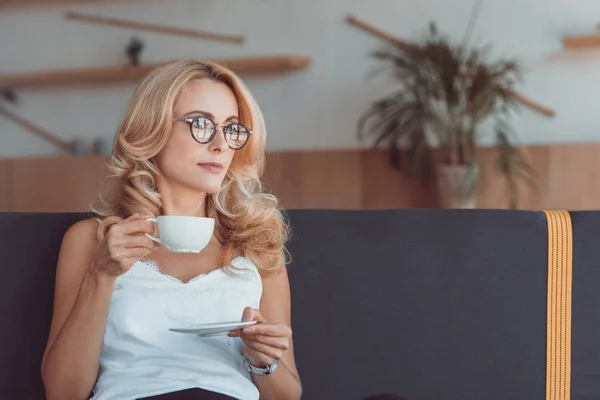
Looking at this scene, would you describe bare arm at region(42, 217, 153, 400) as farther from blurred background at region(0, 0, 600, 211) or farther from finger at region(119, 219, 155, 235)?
blurred background at region(0, 0, 600, 211)

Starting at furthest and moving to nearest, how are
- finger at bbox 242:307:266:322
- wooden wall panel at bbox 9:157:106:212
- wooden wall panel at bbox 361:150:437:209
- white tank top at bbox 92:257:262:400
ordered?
1. wooden wall panel at bbox 9:157:106:212
2. wooden wall panel at bbox 361:150:437:209
3. white tank top at bbox 92:257:262:400
4. finger at bbox 242:307:266:322

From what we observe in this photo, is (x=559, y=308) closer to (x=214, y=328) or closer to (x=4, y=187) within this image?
(x=214, y=328)

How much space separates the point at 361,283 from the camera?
1.78 meters

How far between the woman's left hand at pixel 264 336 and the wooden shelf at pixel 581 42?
314cm

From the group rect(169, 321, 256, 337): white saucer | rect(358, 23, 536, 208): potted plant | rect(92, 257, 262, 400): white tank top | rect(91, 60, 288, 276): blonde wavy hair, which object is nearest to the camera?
rect(169, 321, 256, 337): white saucer

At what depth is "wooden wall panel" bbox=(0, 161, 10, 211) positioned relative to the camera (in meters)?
5.21

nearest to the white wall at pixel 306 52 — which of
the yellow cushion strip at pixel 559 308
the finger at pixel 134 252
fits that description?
the yellow cushion strip at pixel 559 308

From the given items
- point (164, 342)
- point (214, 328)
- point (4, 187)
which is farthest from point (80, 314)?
point (4, 187)

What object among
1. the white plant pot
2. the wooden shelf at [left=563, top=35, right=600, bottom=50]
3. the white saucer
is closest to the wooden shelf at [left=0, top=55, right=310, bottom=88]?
the white plant pot

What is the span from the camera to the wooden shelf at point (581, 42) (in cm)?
404

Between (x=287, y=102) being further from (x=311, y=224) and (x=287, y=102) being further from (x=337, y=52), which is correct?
(x=311, y=224)

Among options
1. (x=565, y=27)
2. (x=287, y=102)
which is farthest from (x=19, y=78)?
(x=565, y=27)

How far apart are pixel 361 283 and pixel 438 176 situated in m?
2.38

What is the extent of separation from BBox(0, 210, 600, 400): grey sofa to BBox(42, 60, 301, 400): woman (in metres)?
0.11
